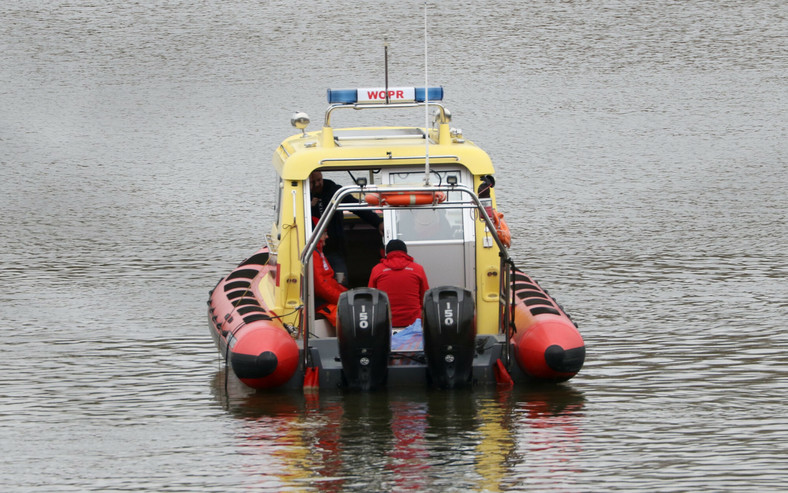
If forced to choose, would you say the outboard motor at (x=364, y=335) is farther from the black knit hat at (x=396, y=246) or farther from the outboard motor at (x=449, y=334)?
the black knit hat at (x=396, y=246)

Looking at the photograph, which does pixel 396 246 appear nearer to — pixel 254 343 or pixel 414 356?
pixel 414 356

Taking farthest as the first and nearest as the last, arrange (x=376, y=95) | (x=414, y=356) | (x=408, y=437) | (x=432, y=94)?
(x=432, y=94) < (x=376, y=95) < (x=414, y=356) < (x=408, y=437)

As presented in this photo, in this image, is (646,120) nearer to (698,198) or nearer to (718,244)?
(698,198)

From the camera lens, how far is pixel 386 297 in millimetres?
9156

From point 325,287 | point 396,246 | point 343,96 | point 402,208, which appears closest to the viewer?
point 402,208

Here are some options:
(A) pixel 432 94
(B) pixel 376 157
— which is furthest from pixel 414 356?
(A) pixel 432 94

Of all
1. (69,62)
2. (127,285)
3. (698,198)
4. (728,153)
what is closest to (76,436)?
(127,285)

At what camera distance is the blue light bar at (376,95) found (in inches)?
408

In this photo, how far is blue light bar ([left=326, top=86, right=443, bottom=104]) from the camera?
408 inches

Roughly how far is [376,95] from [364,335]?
7.31 feet

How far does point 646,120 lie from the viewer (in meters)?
26.2

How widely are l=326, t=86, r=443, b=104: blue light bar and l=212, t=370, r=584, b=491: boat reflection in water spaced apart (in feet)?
7.19

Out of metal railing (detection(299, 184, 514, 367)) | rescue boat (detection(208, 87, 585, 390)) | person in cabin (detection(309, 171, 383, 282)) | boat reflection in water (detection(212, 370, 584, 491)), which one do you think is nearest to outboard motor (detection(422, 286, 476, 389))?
rescue boat (detection(208, 87, 585, 390))

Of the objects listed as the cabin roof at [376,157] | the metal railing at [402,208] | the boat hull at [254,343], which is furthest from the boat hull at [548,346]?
the boat hull at [254,343]
